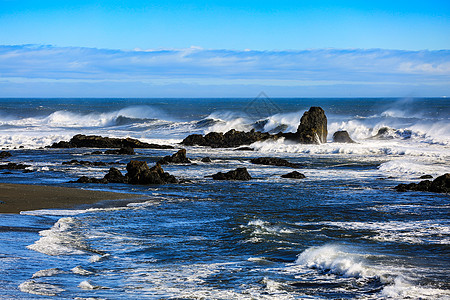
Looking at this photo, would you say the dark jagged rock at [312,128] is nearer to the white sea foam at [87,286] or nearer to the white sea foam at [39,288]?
the white sea foam at [87,286]

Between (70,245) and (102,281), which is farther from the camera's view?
(70,245)

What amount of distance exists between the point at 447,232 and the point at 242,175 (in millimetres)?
10076

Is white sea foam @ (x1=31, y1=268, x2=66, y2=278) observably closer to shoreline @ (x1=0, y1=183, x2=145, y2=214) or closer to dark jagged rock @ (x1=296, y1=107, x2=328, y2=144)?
shoreline @ (x1=0, y1=183, x2=145, y2=214)

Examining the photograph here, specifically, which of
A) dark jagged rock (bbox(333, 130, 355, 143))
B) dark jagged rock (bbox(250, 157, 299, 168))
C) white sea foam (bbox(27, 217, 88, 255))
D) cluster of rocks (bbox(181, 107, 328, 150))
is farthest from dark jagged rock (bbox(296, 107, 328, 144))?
white sea foam (bbox(27, 217, 88, 255))

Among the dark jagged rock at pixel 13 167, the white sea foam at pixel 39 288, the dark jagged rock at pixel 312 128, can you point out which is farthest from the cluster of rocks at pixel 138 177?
the dark jagged rock at pixel 312 128

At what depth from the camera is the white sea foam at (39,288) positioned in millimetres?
7078

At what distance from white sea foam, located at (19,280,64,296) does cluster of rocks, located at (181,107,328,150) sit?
29.6 metres

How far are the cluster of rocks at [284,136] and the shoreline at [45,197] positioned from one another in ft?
66.8

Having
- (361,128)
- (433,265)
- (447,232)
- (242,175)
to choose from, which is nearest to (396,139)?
(361,128)

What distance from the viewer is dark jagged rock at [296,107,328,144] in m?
36.9

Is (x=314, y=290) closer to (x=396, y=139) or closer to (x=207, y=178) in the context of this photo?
(x=207, y=178)

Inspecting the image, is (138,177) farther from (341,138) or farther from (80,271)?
(341,138)

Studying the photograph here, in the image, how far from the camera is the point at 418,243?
10.5m

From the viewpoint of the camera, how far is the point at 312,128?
3753cm
